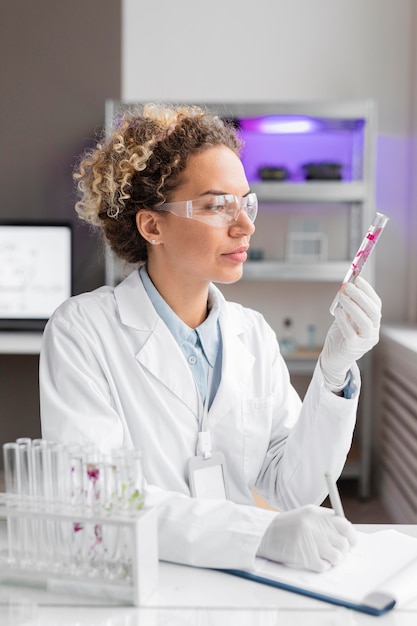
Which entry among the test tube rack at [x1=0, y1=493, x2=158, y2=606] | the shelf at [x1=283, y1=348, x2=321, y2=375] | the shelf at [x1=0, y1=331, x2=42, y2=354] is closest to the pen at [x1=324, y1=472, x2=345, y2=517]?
the test tube rack at [x1=0, y1=493, x2=158, y2=606]

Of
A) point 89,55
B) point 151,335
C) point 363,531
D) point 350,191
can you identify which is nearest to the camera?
point 363,531

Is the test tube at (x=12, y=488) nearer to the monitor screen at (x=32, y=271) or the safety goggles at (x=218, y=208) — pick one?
the safety goggles at (x=218, y=208)

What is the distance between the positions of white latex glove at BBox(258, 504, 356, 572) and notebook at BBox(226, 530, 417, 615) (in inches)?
0.6

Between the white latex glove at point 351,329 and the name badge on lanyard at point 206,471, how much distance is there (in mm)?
261

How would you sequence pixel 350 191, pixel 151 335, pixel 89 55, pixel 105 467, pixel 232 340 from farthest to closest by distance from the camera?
pixel 89 55, pixel 350 191, pixel 232 340, pixel 151 335, pixel 105 467

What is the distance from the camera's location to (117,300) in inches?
60.9

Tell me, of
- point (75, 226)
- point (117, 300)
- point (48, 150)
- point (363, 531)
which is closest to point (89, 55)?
point (48, 150)

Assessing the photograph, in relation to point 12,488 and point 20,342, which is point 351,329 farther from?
point 20,342

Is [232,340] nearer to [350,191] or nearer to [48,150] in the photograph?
[350,191]

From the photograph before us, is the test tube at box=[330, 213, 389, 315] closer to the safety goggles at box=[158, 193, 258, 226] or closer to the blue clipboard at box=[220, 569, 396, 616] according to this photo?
the safety goggles at box=[158, 193, 258, 226]

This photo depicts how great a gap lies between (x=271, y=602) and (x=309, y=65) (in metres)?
3.20

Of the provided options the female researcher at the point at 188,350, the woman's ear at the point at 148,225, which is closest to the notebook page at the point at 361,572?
the female researcher at the point at 188,350

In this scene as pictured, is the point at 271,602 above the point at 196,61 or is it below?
below

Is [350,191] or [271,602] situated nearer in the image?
[271,602]
